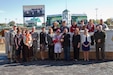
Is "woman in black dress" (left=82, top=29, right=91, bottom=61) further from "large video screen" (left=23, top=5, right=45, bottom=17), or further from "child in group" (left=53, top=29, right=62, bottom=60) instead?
"large video screen" (left=23, top=5, right=45, bottom=17)

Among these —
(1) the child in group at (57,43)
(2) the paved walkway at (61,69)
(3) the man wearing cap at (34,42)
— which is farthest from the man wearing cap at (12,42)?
(1) the child in group at (57,43)

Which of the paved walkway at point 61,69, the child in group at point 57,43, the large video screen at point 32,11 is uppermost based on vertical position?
the large video screen at point 32,11

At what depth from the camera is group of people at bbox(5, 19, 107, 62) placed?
12148 mm

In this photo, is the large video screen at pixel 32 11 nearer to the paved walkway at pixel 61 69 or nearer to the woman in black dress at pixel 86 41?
the woman in black dress at pixel 86 41

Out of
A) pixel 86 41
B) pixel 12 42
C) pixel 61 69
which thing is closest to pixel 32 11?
pixel 12 42

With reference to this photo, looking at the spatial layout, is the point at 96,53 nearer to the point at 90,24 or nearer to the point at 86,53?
the point at 86,53

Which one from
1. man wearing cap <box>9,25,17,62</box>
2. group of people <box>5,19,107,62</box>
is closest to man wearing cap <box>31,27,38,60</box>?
group of people <box>5,19,107,62</box>

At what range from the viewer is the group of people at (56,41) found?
1215 centimetres

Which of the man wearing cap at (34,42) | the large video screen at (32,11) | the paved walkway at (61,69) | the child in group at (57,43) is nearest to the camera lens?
the paved walkway at (61,69)

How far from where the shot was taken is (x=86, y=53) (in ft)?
40.9

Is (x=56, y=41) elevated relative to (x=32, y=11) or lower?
lower

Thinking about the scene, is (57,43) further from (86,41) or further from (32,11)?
(32,11)

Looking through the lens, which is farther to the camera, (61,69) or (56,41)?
(56,41)

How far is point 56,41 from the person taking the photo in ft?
40.8
